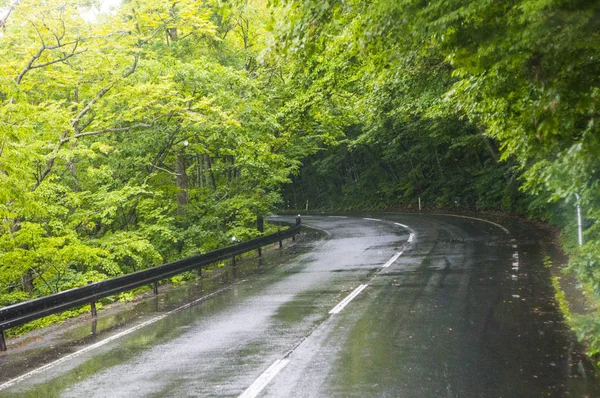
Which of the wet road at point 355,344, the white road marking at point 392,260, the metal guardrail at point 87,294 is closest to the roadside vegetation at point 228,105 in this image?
the metal guardrail at point 87,294

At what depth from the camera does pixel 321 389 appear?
20.3 feet

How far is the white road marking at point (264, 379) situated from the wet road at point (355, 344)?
3cm

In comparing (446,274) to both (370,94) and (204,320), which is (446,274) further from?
(370,94)

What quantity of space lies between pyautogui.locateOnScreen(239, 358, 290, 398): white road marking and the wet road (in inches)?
1.0

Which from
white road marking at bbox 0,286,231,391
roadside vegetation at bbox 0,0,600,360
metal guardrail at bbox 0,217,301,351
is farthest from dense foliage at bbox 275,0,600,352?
metal guardrail at bbox 0,217,301,351

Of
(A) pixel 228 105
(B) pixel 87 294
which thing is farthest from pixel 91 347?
(A) pixel 228 105

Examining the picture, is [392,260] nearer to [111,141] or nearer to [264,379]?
[111,141]

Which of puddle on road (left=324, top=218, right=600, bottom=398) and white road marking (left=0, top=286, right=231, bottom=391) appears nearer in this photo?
puddle on road (left=324, top=218, right=600, bottom=398)

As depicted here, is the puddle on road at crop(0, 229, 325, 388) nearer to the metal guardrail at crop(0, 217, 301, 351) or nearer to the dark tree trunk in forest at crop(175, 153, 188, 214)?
the metal guardrail at crop(0, 217, 301, 351)

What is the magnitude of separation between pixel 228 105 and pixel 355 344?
13.1 metres

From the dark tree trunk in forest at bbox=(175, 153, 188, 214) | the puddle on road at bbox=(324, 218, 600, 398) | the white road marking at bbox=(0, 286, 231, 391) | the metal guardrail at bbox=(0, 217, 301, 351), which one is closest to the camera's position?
the puddle on road at bbox=(324, 218, 600, 398)

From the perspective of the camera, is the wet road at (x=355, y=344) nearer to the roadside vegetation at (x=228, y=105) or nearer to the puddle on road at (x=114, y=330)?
the puddle on road at (x=114, y=330)

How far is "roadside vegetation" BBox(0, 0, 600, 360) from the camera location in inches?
226

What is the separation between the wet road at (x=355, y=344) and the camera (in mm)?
6336
